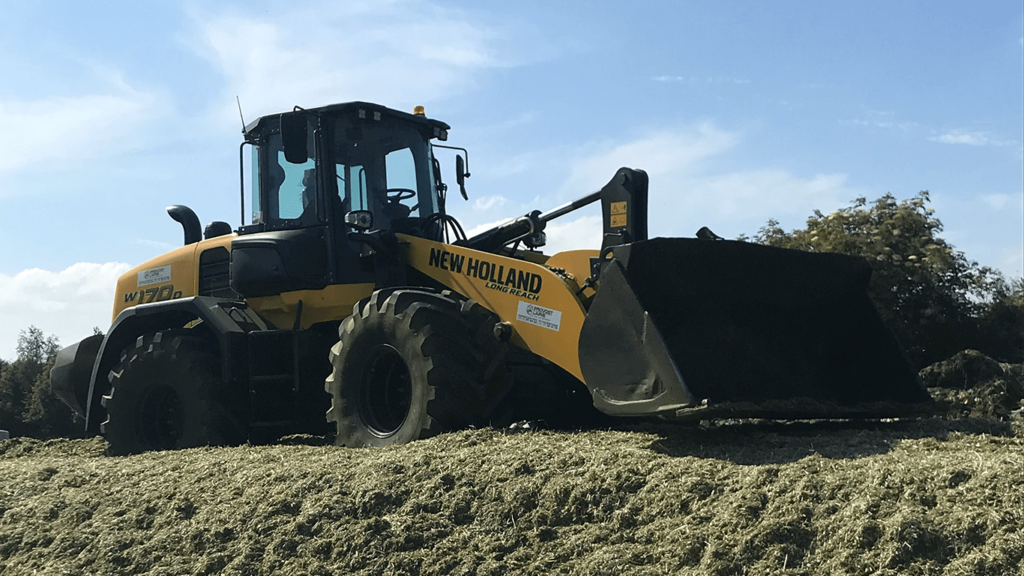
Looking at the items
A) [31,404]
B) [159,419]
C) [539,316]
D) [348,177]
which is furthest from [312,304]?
[31,404]

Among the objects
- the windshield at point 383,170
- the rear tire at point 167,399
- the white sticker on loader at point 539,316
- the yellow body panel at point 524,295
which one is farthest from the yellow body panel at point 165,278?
the white sticker on loader at point 539,316

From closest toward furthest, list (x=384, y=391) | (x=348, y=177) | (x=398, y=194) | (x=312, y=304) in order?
(x=384, y=391) → (x=348, y=177) → (x=312, y=304) → (x=398, y=194)

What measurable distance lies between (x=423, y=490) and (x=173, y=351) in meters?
4.25

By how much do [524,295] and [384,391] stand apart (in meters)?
1.41

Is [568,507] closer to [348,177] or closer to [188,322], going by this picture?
[348,177]

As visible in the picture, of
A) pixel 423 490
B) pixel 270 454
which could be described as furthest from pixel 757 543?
pixel 270 454

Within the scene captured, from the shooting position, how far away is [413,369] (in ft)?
23.6

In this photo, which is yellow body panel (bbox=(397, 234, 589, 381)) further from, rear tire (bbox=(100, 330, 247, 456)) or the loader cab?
rear tire (bbox=(100, 330, 247, 456))

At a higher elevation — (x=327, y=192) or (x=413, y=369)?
(x=327, y=192)

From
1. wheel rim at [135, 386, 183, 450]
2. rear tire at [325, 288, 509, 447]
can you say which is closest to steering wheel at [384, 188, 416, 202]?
rear tire at [325, 288, 509, 447]

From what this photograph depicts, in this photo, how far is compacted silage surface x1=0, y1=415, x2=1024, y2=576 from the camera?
4270mm

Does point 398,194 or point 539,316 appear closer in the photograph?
point 539,316

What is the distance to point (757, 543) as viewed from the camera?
14.2 feet

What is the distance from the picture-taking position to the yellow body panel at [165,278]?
9.92m
